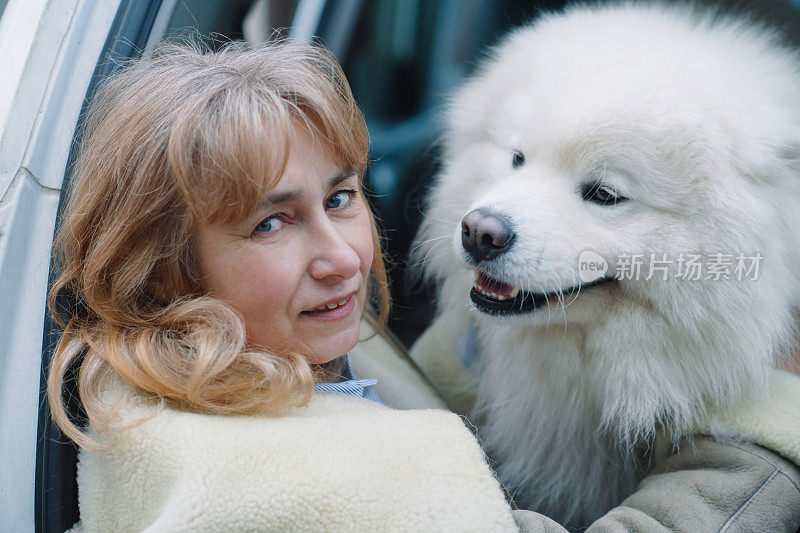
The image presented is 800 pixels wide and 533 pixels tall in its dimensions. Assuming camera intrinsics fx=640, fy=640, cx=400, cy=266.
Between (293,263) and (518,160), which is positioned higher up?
(518,160)

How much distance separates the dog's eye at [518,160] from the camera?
1492mm

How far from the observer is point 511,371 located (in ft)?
5.26

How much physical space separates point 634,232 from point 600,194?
104mm

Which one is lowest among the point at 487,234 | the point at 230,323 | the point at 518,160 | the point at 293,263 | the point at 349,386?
the point at 349,386

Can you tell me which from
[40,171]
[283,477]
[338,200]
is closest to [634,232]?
[338,200]

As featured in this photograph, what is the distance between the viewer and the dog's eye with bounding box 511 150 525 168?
149cm

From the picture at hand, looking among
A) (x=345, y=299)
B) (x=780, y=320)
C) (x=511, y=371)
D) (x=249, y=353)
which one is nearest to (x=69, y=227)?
(x=249, y=353)

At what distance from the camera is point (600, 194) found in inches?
52.2

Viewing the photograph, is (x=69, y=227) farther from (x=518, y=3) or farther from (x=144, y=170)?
(x=518, y=3)
